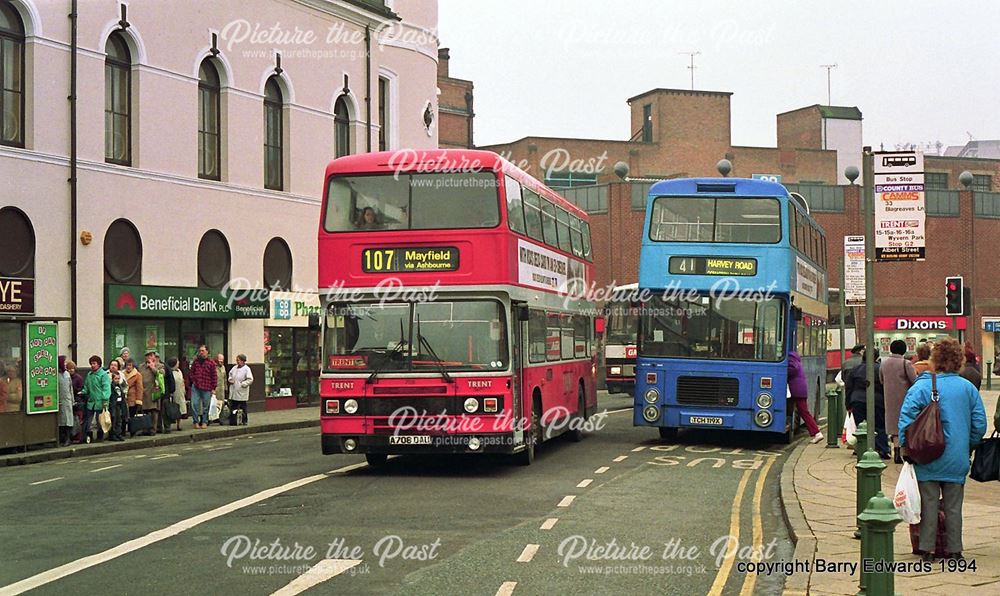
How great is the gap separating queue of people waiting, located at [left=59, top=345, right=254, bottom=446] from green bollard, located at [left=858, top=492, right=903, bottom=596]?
18036mm

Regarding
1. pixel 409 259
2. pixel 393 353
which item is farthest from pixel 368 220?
pixel 393 353

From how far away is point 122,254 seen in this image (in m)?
27.8

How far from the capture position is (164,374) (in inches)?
1001

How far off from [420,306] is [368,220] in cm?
135

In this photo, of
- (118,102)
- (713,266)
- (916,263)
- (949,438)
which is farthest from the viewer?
(916,263)

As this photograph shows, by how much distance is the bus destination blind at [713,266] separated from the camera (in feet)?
63.8

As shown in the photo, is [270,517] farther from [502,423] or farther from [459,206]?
[459,206]

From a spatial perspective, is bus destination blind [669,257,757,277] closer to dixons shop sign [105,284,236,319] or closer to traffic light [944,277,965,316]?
traffic light [944,277,965,316]

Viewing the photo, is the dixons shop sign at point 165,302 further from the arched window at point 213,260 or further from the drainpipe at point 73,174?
the drainpipe at point 73,174

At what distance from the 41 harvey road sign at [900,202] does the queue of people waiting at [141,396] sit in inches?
644

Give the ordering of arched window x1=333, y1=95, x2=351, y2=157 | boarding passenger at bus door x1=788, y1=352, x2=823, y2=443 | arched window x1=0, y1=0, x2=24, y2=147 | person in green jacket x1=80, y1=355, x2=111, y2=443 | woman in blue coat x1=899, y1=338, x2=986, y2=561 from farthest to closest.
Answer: arched window x1=333, y1=95, x2=351, y2=157 → arched window x1=0, y1=0, x2=24, y2=147 → person in green jacket x1=80, y1=355, x2=111, y2=443 → boarding passenger at bus door x1=788, y1=352, x2=823, y2=443 → woman in blue coat x1=899, y1=338, x2=986, y2=561

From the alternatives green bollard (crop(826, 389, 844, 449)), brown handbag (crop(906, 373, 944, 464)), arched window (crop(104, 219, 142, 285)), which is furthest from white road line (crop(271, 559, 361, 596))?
arched window (crop(104, 219, 142, 285))

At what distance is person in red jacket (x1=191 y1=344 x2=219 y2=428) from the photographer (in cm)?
2658

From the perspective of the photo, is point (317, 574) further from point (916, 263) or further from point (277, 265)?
point (916, 263)
